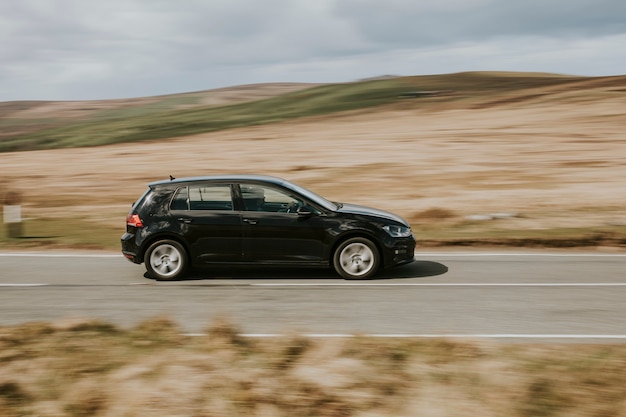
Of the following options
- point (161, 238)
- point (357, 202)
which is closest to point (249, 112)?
point (357, 202)

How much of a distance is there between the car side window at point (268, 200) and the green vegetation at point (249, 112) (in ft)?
146

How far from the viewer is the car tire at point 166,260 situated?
37.1 feet

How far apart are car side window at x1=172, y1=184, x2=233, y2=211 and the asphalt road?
42.7 inches

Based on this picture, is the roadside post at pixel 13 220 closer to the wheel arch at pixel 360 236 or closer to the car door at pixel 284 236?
the car door at pixel 284 236

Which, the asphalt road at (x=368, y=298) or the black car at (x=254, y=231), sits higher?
the black car at (x=254, y=231)

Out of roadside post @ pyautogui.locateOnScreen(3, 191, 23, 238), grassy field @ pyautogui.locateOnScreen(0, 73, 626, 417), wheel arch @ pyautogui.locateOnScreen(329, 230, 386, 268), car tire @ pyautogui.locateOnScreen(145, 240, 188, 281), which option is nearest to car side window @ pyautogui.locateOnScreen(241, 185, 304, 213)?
wheel arch @ pyautogui.locateOnScreen(329, 230, 386, 268)

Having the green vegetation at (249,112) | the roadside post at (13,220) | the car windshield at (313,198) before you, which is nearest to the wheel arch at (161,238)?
the car windshield at (313,198)

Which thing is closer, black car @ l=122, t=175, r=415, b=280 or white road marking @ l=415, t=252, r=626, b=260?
black car @ l=122, t=175, r=415, b=280

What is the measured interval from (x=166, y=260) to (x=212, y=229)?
2.73ft

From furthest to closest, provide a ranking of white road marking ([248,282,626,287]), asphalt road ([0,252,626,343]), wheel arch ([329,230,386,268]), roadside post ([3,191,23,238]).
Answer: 1. roadside post ([3,191,23,238])
2. wheel arch ([329,230,386,268])
3. white road marking ([248,282,626,287])
4. asphalt road ([0,252,626,343])

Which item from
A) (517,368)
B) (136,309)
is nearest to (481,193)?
(136,309)

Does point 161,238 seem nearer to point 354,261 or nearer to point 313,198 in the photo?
point 313,198

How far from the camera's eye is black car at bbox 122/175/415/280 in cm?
1115

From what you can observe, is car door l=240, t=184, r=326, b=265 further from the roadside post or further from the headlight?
the roadside post
